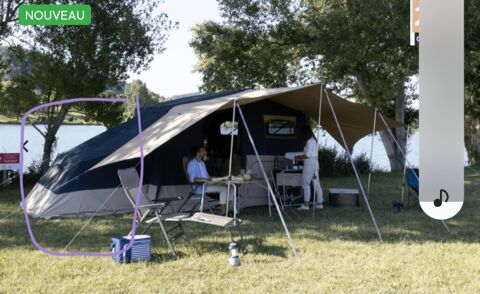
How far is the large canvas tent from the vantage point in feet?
22.3

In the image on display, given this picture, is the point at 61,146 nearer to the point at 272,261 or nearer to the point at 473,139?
the point at 473,139

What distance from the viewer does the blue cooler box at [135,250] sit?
4.34 metres

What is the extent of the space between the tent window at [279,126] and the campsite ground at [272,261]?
1.80 meters

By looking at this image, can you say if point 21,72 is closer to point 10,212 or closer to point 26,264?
point 10,212

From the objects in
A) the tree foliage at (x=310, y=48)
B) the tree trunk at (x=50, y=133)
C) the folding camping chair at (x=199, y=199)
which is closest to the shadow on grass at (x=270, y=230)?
the folding camping chair at (x=199, y=199)

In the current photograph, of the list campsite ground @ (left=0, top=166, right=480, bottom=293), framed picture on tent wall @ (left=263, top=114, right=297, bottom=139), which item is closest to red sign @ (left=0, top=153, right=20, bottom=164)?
campsite ground @ (left=0, top=166, right=480, bottom=293)

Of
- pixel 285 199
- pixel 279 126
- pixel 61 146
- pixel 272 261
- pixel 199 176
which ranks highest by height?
pixel 279 126

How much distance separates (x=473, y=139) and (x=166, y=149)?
12748 mm

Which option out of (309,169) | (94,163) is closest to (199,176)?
(94,163)

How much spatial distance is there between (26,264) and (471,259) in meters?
3.75

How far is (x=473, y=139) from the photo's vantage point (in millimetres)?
16672

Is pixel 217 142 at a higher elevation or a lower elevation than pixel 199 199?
higher

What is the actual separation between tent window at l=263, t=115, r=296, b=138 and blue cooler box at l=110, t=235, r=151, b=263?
3.70m

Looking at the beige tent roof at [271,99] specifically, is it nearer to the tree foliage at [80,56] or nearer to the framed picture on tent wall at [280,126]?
the framed picture on tent wall at [280,126]
